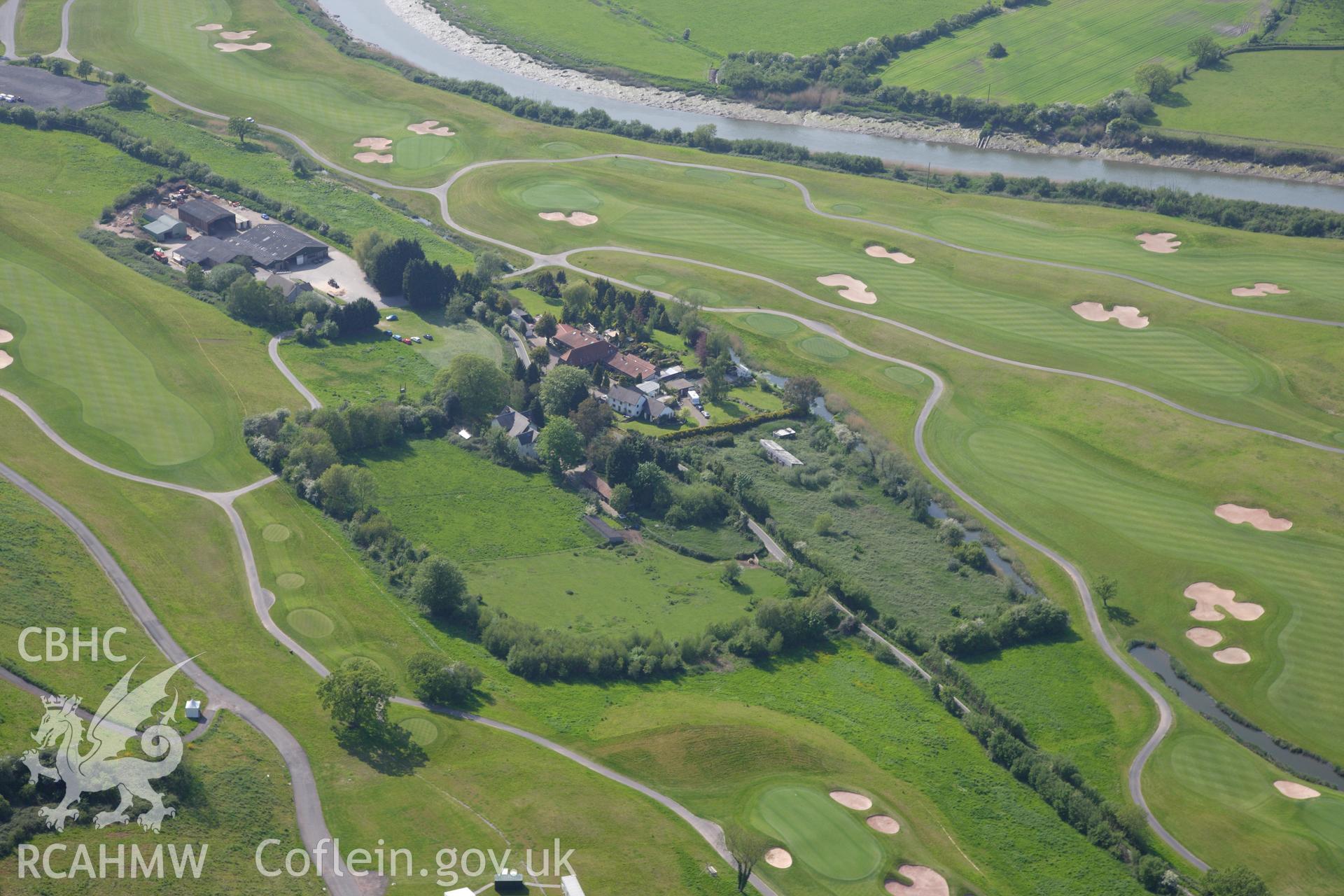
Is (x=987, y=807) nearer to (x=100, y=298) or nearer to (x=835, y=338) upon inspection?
(x=835, y=338)

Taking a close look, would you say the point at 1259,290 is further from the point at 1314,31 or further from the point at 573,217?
the point at 1314,31

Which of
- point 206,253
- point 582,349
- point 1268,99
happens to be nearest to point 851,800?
point 582,349

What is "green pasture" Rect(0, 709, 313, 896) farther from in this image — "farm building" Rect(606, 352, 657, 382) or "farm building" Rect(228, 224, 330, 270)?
"farm building" Rect(228, 224, 330, 270)

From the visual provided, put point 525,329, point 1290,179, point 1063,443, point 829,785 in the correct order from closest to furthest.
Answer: point 829,785 < point 1063,443 < point 525,329 < point 1290,179

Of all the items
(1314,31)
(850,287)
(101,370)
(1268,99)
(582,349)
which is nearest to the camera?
(101,370)

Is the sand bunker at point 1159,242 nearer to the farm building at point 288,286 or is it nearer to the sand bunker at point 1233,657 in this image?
the sand bunker at point 1233,657

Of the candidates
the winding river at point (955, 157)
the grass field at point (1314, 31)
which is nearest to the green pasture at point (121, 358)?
the winding river at point (955, 157)

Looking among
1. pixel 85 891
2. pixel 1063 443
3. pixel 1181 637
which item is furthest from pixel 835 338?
pixel 85 891

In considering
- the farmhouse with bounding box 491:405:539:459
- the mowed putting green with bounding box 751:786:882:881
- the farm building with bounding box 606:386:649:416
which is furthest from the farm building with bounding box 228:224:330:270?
the mowed putting green with bounding box 751:786:882:881
